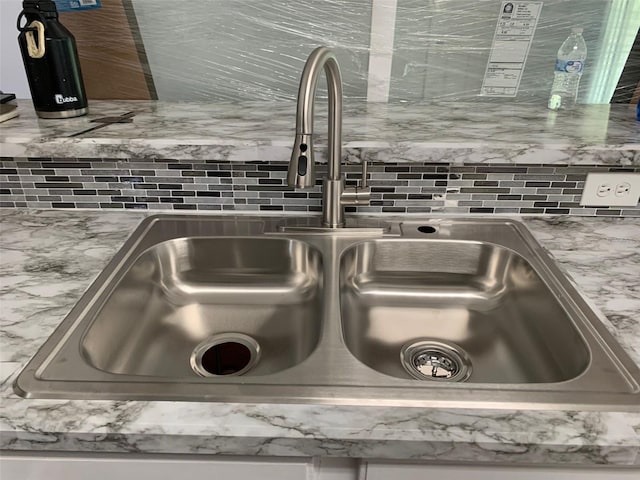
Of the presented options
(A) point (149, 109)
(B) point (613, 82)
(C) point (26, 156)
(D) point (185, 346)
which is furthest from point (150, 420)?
(B) point (613, 82)

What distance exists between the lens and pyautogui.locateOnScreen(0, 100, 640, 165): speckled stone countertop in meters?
1.02

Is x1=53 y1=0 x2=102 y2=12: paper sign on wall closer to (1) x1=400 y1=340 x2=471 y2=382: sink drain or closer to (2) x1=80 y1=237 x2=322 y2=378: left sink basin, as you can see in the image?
(2) x1=80 y1=237 x2=322 y2=378: left sink basin

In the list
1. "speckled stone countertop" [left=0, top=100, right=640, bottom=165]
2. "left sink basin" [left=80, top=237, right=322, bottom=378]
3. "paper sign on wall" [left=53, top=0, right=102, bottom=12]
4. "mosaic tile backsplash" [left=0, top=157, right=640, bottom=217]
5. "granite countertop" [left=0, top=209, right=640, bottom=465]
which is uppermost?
"paper sign on wall" [left=53, top=0, right=102, bottom=12]

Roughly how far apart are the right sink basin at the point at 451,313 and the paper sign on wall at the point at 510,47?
0.49 m

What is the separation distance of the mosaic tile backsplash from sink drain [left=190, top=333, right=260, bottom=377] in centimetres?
30

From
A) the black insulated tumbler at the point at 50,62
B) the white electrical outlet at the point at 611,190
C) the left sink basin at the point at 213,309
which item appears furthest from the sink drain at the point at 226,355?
the white electrical outlet at the point at 611,190

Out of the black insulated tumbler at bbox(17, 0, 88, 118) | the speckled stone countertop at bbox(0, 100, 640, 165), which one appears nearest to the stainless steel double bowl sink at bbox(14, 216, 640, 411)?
the speckled stone countertop at bbox(0, 100, 640, 165)

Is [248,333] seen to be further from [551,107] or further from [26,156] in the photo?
[551,107]

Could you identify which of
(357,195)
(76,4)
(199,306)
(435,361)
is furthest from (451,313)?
(76,4)

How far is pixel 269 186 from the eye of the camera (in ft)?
3.63

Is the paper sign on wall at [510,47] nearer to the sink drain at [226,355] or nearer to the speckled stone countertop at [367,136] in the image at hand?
the speckled stone countertop at [367,136]

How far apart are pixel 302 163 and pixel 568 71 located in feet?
2.55

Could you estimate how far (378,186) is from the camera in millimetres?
1100

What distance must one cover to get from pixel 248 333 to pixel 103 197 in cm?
46
